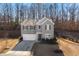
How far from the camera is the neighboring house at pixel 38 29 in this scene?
238 cm

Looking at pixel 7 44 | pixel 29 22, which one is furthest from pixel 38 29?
pixel 7 44

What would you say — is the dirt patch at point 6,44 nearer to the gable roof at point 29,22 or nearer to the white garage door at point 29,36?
the white garage door at point 29,36

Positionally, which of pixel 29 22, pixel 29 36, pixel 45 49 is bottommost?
pixel 45 49

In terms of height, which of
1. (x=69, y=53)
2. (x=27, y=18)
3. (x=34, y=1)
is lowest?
(x=69, y=53)

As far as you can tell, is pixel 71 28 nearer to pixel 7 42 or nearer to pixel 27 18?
pixel 27 18

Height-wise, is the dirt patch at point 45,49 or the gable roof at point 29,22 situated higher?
the gable roof at point 29,22

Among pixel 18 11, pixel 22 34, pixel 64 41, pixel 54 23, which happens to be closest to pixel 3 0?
pixel 18 11

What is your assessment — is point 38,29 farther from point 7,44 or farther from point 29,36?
point 7,44

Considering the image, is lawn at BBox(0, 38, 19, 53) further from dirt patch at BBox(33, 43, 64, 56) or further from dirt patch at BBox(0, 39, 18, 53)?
dirt patch at BBox(33, 43, 64, 56)

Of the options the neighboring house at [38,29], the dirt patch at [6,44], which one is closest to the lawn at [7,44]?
the dirt patch at [6,44]

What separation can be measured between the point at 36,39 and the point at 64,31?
0.29m

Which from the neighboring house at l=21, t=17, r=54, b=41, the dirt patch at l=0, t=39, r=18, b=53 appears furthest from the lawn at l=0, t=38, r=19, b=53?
the neighboring house at l=21, t=17, r=54, b=41

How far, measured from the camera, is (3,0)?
237cm

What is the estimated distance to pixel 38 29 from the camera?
2389mm
